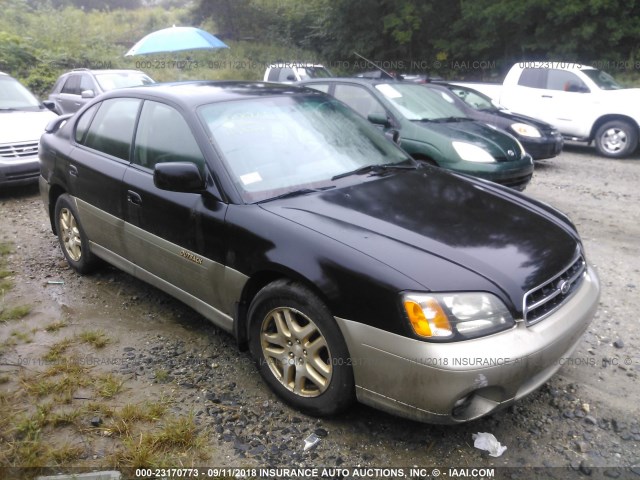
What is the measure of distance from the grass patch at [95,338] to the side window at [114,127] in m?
1.26

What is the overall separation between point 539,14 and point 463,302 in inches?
674

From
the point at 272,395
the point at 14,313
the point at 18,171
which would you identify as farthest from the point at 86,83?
the point at 272,395

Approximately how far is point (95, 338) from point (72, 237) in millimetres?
1417

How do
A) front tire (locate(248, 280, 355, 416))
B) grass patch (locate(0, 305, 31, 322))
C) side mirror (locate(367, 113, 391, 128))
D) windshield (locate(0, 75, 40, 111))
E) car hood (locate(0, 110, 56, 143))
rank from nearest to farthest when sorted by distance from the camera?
1. front tire (locate(248, 280, 355, 416))
2. grass patch (locate(0, 305, 31, 322))
3. side mirror (locate(367, 113, 391, 128))
4. car hood (locate(0, 110, 56, 143))
5. windshield (locate(0, 75, 40, 111))

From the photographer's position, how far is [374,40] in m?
21.6

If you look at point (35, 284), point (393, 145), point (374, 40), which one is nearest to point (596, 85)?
point (393, 145)

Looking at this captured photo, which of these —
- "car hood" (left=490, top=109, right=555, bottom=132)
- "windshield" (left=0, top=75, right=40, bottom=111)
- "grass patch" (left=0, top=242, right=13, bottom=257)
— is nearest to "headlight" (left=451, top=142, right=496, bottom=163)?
"car hood" (left=490, top=109, right=555, bottom=132)

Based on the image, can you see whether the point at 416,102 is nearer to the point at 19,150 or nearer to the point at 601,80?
the point at 19,150

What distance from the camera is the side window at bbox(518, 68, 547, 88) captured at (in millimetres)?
11094

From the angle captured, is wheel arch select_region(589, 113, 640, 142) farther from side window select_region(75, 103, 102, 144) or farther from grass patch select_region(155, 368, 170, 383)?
grass patch select_region(155, 368, 170, 383)

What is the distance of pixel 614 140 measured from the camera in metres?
10.3

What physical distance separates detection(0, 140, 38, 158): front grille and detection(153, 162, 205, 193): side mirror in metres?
5.19

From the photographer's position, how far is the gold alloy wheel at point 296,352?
2.73 m

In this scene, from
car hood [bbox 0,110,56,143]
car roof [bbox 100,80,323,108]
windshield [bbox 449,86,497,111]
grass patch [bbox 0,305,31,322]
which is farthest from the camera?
windshield [bbox 449,86,497,111]
